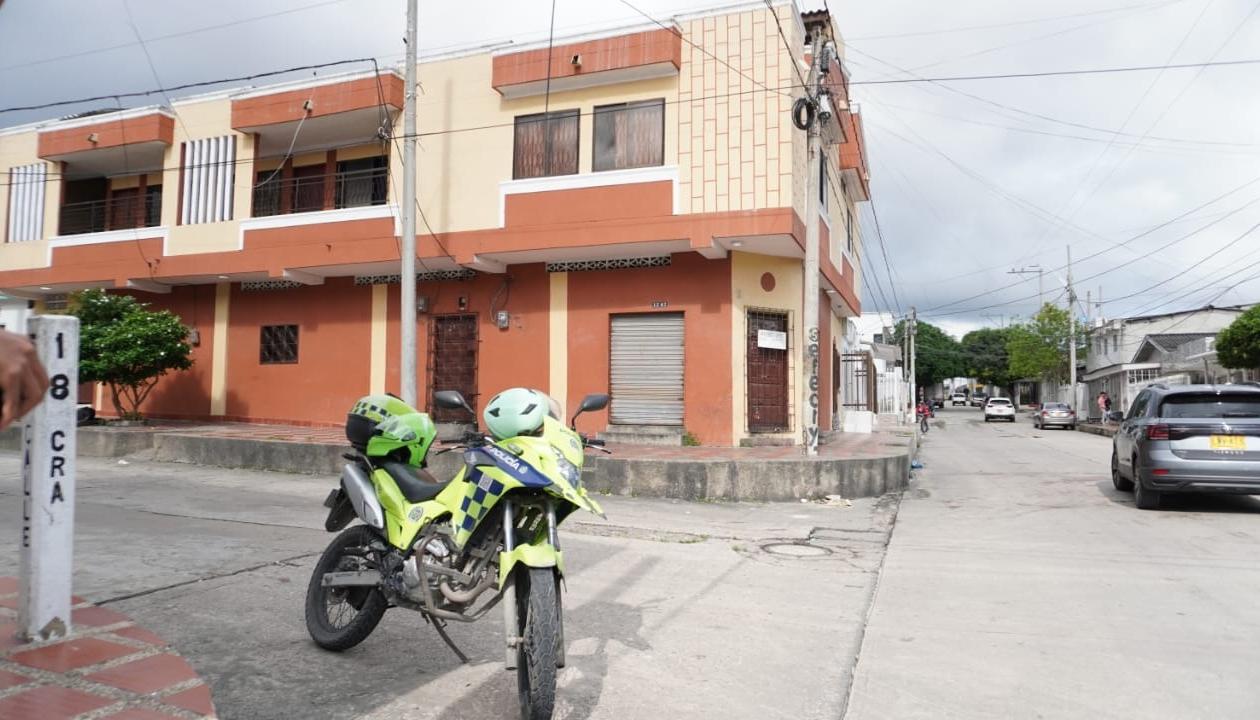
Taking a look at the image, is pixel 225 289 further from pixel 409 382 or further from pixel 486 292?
pixel 409 382

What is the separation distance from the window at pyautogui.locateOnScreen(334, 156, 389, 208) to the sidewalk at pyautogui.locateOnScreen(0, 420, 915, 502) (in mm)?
4807

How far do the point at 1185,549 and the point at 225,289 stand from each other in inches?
688

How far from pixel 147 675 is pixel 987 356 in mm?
82522

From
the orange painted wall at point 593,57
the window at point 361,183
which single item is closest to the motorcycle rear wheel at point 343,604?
the orange painted wall at point 593,57

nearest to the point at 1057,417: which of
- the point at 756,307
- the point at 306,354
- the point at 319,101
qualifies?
the point at 756,307

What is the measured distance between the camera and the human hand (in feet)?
Answer: 4.08

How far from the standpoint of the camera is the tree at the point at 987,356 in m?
75.6

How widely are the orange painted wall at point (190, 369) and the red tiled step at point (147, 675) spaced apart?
15.7 metres

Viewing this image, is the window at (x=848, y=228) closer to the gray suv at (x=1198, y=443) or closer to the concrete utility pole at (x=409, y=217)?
the gray suv at (x=1198, y=443)

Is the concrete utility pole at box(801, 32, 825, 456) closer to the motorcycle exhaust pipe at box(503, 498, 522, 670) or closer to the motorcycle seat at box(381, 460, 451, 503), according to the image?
the motorcycle seat at box(381, 460, 451, 503)

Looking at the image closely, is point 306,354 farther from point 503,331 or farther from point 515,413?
point 515,413

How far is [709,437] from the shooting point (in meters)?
13.0

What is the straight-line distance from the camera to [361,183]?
52.0 feet

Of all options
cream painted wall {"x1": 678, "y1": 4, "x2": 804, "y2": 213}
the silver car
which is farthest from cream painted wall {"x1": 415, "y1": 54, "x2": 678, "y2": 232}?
the silver car
